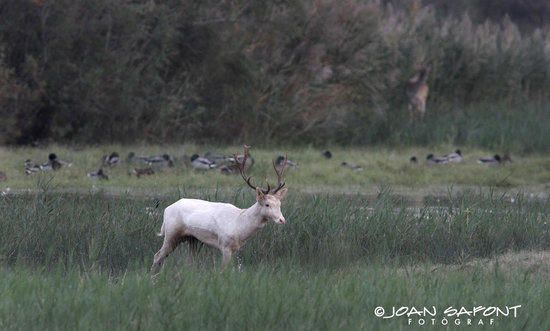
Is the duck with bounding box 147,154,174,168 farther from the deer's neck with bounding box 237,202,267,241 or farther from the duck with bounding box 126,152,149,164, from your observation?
the deer's neck with bounding box 237,202,267,241

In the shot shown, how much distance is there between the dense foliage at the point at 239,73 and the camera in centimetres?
1988

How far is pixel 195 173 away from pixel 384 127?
5.89 metres

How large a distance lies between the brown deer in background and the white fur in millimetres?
13140

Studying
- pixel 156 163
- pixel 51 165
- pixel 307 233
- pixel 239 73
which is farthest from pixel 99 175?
pixel 307 233

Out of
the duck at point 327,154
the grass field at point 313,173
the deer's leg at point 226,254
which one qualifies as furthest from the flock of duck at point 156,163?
the deer's leg at point 226,254

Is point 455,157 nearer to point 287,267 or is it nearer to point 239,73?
point 239,73

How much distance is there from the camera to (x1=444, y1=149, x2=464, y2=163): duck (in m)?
18.4

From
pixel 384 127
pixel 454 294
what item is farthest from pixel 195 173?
pixel 454 294

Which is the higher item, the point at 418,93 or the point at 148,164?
the point at 418,93

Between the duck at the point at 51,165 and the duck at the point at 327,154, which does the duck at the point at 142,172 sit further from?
the duck at the point at 327,154

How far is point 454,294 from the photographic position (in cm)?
794

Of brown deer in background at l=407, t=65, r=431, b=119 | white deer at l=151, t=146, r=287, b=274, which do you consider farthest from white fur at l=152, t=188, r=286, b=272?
brown deer in background at l=407, t=65, r=431, b=119

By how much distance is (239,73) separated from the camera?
21.5 metres

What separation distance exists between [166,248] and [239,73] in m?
12.5
